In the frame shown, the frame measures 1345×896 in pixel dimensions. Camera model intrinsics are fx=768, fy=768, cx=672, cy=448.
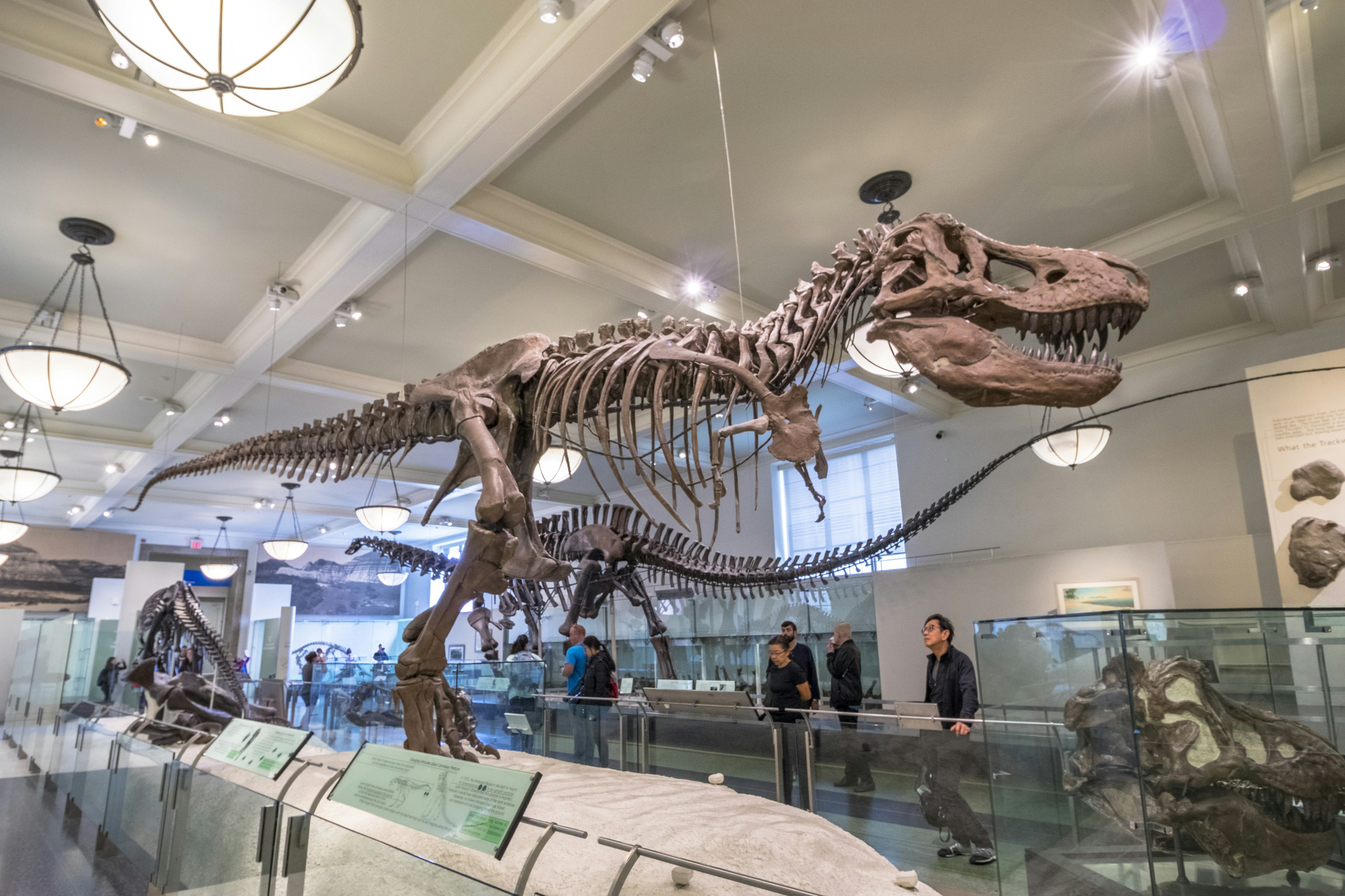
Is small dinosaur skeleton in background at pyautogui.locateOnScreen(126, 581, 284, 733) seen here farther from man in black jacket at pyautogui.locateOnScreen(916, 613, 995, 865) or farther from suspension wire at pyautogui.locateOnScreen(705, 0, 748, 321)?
suspension wire at pyautogui.locateOnScreen(705, 0, 748, 321)

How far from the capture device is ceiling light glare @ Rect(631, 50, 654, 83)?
13.1 feet

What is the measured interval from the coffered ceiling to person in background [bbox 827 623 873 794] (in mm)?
3108

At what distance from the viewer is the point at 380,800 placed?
6.95 feet

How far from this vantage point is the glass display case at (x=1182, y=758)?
216 centimetres

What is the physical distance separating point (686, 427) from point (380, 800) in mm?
1586

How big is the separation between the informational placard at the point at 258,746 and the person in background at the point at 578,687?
202cm

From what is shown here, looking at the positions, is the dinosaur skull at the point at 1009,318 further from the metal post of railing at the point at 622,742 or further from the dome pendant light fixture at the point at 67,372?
the dome pendant light fixture at the point at 67,372

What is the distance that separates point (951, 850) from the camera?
3.45 meters

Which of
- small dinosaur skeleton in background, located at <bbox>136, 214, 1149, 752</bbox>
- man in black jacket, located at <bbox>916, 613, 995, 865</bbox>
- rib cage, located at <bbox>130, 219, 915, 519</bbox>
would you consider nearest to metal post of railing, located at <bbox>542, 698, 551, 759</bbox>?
small dinosaur skeleton in background, located at <bbox>136, 214, 1149, 752</bbox>

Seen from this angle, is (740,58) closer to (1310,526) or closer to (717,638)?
(1310,526)

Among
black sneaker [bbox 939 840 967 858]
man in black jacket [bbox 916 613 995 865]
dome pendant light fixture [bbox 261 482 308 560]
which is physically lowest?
black sneaker [bbox 939 840 967 858]

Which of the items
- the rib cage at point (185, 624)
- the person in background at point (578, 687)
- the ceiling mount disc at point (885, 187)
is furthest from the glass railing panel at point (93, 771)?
the ceiling mount disc at point (885, 187)

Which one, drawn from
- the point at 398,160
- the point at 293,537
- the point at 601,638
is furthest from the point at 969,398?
the point at 293,537

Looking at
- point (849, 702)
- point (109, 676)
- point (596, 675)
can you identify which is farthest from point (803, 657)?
point (109, 676)
